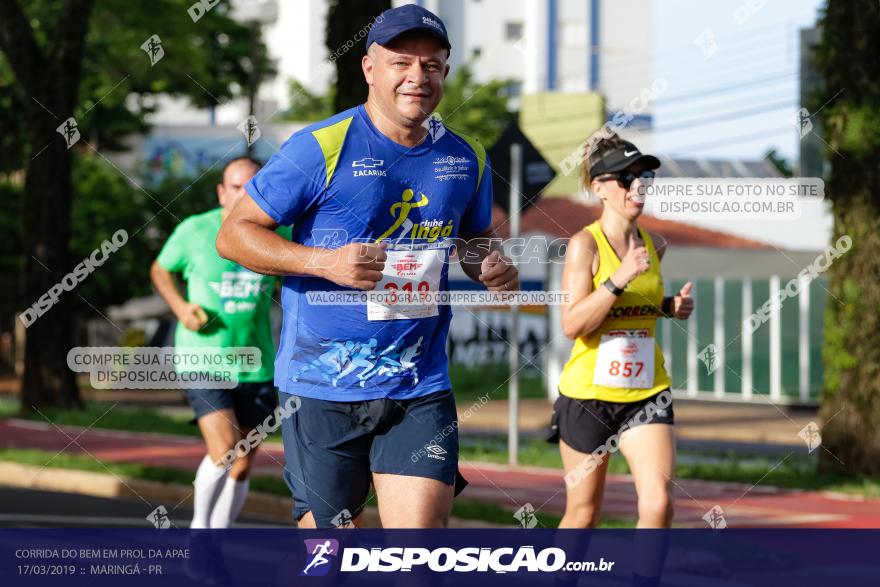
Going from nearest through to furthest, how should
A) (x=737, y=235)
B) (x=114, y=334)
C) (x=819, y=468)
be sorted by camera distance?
(x=819, y=468)
(x=737, y=235)
(x=114, y=334)

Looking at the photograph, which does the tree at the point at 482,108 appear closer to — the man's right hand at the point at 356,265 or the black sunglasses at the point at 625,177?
the black sunglasses at the point at 625,177

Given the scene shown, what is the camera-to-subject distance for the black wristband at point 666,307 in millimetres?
6770

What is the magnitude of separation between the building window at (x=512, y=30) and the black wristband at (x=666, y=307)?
7547cm

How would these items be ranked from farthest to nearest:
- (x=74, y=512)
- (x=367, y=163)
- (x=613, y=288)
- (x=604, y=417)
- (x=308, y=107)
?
1. (x=308, y=107)
2. (x=74, y=512)
3. (x=604, y=417)
4. (x=613, y=288)
5. (x=367, y=163)

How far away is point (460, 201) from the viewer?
5121 mm

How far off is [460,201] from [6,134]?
99.9 ft

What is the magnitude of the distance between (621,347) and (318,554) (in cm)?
206

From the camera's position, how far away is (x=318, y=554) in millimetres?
5031

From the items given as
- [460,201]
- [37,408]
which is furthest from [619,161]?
[37,408]

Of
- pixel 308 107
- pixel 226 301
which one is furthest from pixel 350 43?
pixel 308 107

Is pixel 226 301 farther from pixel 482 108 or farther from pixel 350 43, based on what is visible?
pixel 482 108

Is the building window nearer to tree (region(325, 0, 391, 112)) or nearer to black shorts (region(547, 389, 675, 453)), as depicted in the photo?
tree (region(325, 0, 391, 112))

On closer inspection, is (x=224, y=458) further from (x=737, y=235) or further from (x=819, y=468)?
(x=737, y=235)

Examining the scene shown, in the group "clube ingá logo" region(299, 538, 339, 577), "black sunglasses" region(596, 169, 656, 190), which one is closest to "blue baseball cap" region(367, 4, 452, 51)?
"clube ingá logo" region(299, 538, 339, 577)
